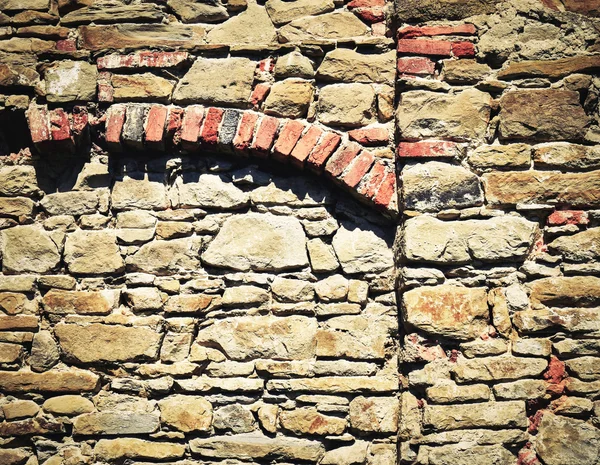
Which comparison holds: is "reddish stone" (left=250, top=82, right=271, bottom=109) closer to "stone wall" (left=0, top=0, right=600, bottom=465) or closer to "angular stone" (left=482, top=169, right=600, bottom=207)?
"stone wall" (left=0, top=0, right=600, bottom=465)

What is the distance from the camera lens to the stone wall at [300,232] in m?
2.11

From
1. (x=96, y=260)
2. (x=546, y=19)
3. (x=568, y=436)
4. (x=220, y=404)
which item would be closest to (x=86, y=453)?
(x=220, y=404)

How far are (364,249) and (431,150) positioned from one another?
0.52 m

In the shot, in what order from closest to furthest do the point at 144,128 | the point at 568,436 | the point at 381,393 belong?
1. the point at 568,436
2. the point at 381,393
3. the point at 144,128

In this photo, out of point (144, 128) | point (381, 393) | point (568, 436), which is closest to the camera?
point (568, 436)

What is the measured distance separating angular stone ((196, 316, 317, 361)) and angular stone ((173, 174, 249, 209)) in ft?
1.78

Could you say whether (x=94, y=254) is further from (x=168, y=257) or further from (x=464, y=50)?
A: (x=464, y=50)

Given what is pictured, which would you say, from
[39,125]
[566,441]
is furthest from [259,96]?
[566,441]

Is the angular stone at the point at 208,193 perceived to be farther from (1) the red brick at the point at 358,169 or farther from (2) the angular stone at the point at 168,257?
(1) the red brick at the point at 358,169

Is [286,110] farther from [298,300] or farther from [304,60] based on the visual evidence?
[298,300]

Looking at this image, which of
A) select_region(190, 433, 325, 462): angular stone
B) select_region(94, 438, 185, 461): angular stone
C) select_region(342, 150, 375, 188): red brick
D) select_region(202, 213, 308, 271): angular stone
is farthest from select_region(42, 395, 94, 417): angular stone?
select_region(342, 150, 375, 188): red brick

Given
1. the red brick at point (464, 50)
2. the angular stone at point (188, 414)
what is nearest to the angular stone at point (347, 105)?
the red brick at point (464, 50)

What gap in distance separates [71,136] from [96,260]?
59 centimetres

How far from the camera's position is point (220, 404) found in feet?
7.54
